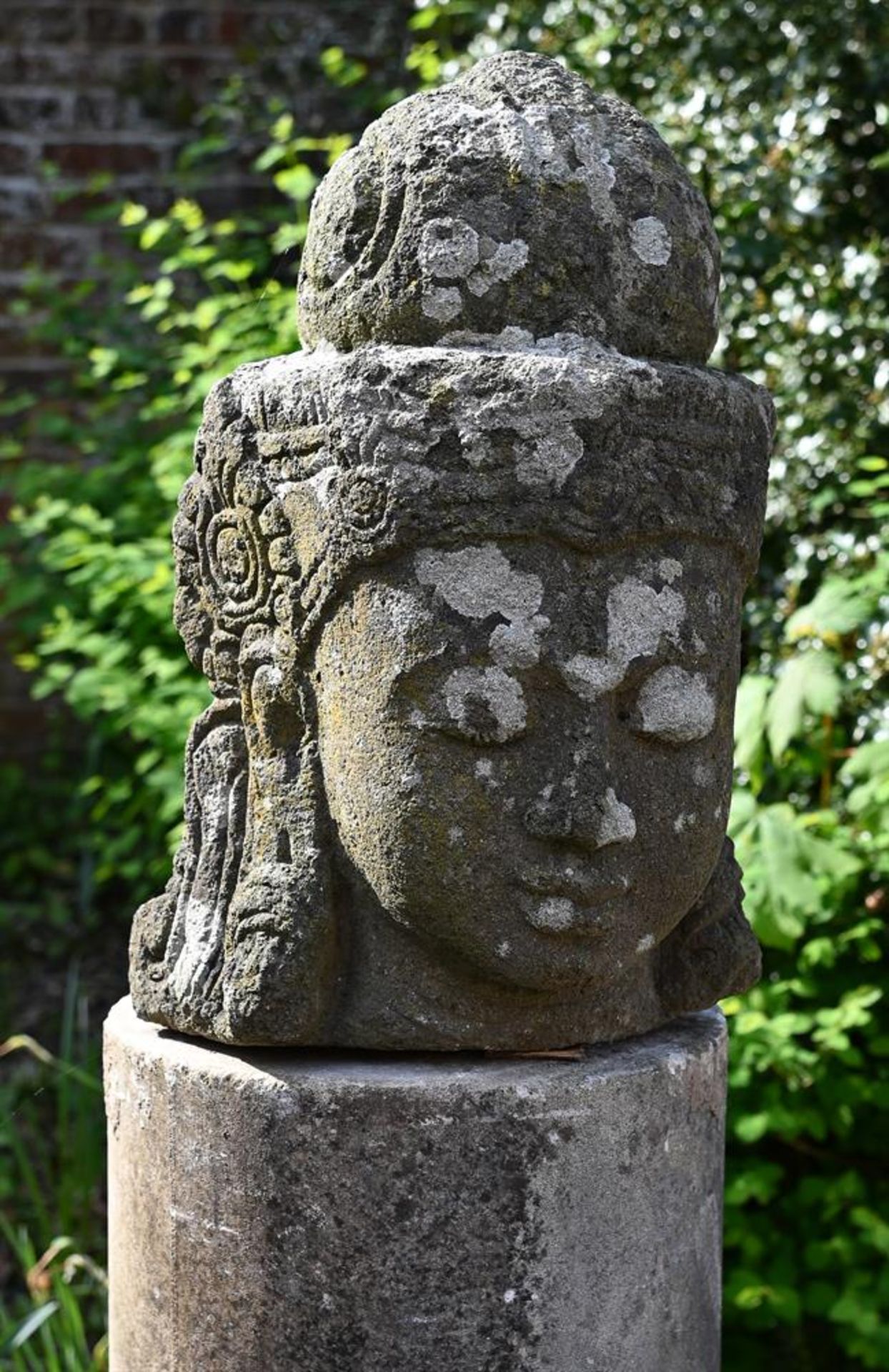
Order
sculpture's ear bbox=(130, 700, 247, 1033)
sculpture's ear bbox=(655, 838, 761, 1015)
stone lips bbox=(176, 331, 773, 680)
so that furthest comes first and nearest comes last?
sculpture's ear bbox=(655, 838, 761, 1015) → sculpture's ear bbox=(130, 700, 247, 1033) → stone lips bbox=(176, 331, 773, 680)

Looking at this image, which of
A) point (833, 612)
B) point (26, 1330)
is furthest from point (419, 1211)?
point (833, 612)

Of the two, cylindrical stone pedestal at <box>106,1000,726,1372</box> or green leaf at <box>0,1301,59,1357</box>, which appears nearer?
cylindrical stone pedestal at <box>106,1000,726,1372</box>

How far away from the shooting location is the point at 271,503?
197 centimetres

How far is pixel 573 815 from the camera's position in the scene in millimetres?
1836

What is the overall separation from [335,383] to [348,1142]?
823mm

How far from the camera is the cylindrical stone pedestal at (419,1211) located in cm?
190

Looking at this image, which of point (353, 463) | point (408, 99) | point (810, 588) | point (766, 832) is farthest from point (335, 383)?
point (810, 588)

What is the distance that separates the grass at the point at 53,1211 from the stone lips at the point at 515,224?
167cm

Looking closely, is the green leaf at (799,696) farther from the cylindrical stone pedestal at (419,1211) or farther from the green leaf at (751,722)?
the cylindrical stone pedestal at (419,1211)

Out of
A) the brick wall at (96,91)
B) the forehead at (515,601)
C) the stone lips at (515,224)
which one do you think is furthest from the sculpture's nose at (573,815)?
the brick wall at (96,91)

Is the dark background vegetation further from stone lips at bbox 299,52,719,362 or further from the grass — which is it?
stone lips at bbox 299,52,719,362

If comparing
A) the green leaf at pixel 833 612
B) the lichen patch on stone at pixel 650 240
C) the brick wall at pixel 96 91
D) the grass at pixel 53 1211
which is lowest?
the grass at pixel 53 1211

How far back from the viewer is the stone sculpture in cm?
184

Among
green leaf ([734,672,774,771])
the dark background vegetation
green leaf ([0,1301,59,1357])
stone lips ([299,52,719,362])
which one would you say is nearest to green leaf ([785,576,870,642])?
the dark background vegetation
